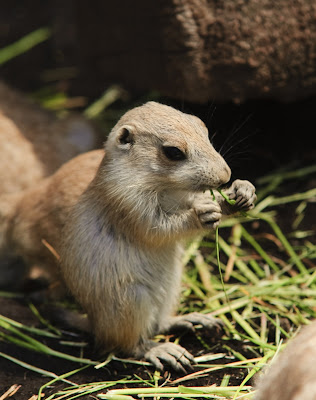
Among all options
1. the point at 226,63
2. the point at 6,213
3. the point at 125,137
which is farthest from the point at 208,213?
the point at 6,213

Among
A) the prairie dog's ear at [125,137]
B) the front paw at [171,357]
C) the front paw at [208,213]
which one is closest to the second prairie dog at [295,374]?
the front paw at [208,213]

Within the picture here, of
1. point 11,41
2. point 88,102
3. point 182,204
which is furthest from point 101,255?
point 11,41

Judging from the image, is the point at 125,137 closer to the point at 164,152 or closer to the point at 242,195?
the point at 164,152

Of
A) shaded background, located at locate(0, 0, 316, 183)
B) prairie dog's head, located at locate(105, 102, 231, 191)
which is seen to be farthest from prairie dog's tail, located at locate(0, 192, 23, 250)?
shaded background, located at locate(0, 0, 316, 183)

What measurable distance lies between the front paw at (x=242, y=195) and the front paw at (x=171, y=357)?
1.10m

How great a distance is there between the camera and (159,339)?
15.0 feet

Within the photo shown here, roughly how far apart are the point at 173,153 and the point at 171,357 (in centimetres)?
144

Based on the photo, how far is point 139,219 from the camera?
399 centimetres

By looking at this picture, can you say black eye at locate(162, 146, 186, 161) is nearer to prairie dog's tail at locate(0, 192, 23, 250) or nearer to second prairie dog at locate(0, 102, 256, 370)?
second prairie dog at locate(0, 102, 256, 370)

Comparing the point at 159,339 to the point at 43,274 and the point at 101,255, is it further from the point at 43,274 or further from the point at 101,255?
the point at 43,274

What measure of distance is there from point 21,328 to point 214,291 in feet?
5.40

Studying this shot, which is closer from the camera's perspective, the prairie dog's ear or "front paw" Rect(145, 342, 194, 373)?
the prairie dog's ear

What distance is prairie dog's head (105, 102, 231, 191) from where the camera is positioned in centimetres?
370

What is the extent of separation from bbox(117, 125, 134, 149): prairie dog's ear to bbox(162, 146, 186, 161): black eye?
0.93 ft
